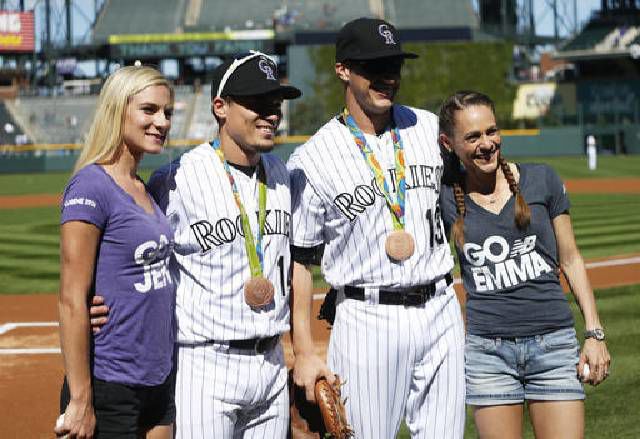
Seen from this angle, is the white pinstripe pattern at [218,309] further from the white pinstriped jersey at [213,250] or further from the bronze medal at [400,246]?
Result: the bronze medal at [400,246]

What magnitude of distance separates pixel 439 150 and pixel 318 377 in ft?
3.39

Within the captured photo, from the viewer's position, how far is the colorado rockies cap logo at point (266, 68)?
347 centimetres

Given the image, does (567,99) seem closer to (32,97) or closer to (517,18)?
(517,18)

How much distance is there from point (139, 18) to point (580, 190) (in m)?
41.6

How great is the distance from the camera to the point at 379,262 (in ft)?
12.0

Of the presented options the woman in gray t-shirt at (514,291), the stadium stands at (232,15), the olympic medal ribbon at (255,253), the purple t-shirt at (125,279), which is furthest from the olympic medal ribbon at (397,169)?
the stadium stands at (232,15)

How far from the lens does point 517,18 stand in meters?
63.9

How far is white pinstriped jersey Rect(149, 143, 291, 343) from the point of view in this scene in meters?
3.39

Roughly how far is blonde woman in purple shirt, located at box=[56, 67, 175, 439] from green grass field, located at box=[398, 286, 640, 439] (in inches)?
112

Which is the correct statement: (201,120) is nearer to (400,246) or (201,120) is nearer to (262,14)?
(262,14)

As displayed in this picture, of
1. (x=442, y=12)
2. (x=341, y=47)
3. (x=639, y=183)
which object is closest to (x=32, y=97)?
(x=442, y=12)

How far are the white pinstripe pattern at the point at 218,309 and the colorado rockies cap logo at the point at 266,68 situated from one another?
347 mm

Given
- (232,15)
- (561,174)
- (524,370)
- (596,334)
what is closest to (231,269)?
(524,370)

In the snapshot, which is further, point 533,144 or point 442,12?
point 442,12
